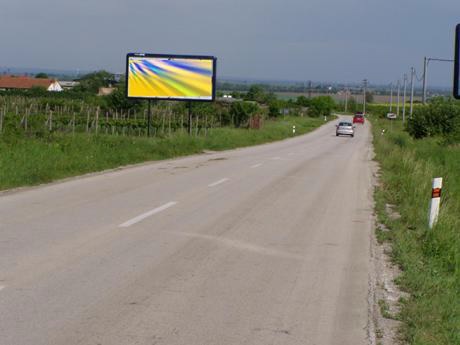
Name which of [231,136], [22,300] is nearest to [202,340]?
[22,300]

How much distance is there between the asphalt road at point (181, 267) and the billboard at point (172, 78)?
21225mm

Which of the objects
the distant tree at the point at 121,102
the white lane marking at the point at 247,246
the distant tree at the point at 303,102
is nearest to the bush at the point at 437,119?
the distant tree at the point at 121,102

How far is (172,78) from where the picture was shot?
120 ft

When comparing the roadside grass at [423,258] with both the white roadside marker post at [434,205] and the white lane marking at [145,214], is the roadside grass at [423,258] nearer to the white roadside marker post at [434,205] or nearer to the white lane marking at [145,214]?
the white roadside marker post at [434,205]

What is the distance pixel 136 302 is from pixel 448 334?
9.03 ft

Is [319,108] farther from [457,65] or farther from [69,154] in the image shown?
[457,65]

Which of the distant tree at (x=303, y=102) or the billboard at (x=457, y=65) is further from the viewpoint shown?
the distant tree at (x=303, y=102)

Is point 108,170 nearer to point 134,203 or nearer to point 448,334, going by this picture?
point 134,203

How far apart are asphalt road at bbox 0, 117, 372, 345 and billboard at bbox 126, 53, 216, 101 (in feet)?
69.6

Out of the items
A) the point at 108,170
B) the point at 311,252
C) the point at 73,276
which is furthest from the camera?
the point at 108,170

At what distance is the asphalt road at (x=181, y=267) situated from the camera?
233 inches

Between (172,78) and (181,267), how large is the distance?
29.2 metres

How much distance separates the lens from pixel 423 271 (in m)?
8.41

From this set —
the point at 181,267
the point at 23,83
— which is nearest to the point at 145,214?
the point at 181,267
